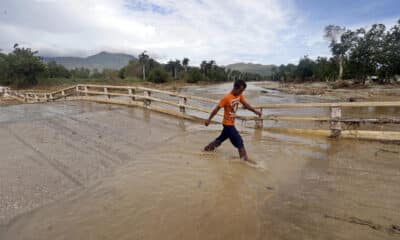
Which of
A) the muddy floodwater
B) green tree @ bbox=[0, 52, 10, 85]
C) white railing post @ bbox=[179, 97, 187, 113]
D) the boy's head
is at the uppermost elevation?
green tree @ bbox=[0, 52, 10, 85]

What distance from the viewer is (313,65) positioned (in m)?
73.9

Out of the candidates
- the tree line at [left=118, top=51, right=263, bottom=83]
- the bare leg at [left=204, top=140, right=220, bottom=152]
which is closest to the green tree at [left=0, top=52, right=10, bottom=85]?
the tree line at [left=118, top=51, right=263, bottom=83]

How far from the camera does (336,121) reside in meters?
5.72

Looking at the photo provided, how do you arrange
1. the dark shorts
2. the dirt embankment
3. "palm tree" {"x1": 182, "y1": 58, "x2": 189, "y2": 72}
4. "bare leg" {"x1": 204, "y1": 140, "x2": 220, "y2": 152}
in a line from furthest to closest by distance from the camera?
"palm tree" {"x1": 182, "y1": 58, "x2": 189, "y2": 72} < the dirt embankment < "bare leg" {"x1": 204, "y1": 140, "x2": 220, "y2": 152} < the dark shorts

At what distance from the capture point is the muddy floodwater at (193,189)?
2473mm

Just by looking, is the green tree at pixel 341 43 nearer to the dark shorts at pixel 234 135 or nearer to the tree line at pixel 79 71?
the tree line at pixel 79 71

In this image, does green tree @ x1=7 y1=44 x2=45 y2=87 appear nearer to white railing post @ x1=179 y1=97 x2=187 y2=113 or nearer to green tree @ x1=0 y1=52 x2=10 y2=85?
green tree @ x1=0 y1=52 x2=10 y2=85

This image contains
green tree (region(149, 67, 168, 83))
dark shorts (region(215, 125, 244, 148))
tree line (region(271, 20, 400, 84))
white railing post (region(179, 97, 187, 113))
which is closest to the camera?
dark shorts (region(215, 125, 244, 148))

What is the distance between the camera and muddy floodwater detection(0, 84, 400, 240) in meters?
2.47

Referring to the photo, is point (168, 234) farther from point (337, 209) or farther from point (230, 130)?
point (230, 130)

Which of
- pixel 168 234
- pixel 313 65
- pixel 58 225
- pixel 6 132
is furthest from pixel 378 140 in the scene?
pixel 313 65

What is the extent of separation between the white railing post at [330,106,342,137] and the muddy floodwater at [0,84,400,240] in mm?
257

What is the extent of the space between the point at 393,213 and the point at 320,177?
3.55ft

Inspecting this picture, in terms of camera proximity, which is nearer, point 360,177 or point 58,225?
point 58,225
